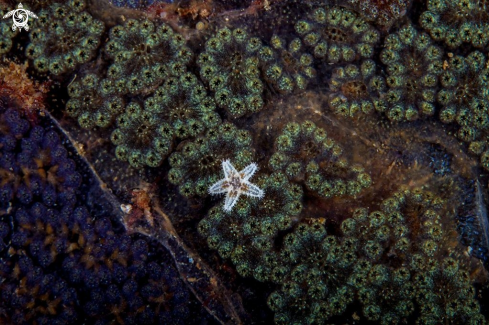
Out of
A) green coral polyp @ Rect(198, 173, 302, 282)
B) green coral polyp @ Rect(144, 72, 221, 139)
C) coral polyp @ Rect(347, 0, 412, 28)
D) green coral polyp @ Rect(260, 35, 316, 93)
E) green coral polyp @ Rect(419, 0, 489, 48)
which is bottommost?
green coral polyp @ Rect(198, 173, 302, 282)

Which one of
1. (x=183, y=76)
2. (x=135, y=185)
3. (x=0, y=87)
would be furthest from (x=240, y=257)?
(x=0, y=87)

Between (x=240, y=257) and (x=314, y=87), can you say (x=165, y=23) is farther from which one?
(x=240, y=257)

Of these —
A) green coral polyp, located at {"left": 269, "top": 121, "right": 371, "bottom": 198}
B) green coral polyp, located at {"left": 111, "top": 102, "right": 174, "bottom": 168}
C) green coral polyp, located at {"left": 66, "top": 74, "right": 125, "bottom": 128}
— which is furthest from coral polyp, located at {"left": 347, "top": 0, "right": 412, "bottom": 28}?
green coral polyp, located at {"left": 66, "top": 74, "right": 125, "bottom": 128}

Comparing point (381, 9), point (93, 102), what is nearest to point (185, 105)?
point (93, 102)

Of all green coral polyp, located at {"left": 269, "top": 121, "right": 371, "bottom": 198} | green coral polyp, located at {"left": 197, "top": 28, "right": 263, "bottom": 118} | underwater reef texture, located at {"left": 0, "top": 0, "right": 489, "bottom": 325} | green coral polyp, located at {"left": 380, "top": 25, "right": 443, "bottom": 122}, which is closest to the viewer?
underwater reef texture, located at {"left": 0, "top": 0, "right": 489, "bottom": 325}

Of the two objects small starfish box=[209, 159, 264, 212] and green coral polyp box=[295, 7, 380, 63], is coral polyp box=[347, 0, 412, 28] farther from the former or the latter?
small starfish box=[209, 159, 264, 212]

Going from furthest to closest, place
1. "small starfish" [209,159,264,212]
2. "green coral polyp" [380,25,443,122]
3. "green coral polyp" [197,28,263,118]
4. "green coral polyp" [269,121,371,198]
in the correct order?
"green coral polyp" [380,25,443,122]
"green coral polyp" [197,28,263,118]
"green coral polyp" [269,121,371,198]
"small starfish" [209,159,264,212]

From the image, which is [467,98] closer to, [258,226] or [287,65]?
[287,65]
